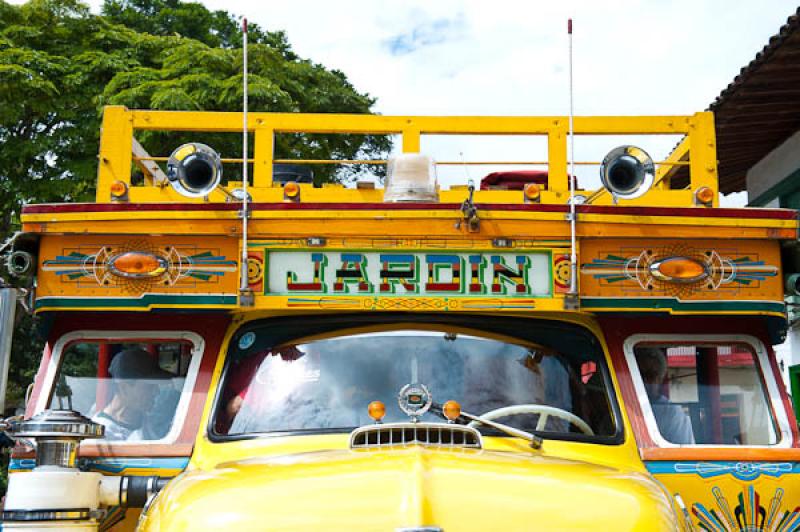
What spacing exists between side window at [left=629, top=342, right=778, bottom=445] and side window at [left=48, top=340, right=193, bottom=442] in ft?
6.83

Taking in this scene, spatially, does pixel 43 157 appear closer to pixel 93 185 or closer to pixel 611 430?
pixel 93 185

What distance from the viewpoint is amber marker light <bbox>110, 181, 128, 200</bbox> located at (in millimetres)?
4961

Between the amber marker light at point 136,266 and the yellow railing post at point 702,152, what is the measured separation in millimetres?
2832

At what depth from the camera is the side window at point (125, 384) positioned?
4570 millimetres

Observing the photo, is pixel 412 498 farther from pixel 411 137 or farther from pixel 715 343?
pixel 411 137

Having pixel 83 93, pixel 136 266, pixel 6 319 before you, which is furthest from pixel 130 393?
pixel 83 93

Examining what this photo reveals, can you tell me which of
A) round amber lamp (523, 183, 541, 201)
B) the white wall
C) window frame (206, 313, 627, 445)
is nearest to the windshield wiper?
window frame (206, 313, 627, 445)

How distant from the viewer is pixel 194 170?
4586mm

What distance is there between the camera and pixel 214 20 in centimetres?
2248

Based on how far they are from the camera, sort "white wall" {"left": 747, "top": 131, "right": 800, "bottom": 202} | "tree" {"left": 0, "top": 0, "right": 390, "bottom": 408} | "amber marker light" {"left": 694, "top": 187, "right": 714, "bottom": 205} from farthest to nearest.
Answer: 1. "tree" {"left": 0, "top": 0, "right": 390, "bottom": 408}
2. "white wall" {"left": 747, "top": 131, "right": 800, "bottom": 202}
3. "amber marker light" {"left": 694, "top": 187, "right": 714, "bottom": 205}

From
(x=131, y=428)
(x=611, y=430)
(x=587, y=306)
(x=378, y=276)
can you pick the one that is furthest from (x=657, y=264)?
(x=131, y=428)

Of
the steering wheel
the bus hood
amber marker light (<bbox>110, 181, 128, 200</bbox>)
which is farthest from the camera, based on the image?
amber marker light (<bbox>110, 181, 128, 200</bbox>)

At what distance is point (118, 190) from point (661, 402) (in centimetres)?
272

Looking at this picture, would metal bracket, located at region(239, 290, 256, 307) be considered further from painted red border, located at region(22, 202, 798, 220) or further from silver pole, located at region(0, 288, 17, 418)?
silver pole, located at region(0, 288, 17, 418)
